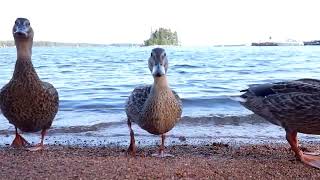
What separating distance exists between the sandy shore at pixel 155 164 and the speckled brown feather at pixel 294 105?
43 centimetres

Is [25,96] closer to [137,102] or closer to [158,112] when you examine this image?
[137,102]

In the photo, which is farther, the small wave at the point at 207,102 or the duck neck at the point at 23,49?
the small wave at the point at 207,102

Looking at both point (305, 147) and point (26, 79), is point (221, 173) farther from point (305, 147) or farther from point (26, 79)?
point (26, 79)

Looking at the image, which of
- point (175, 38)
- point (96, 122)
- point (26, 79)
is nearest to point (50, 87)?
point (26, 79)

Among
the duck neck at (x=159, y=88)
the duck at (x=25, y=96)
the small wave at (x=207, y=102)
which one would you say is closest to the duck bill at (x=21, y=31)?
the duck at (x=25, y=96)

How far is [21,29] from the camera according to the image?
6.90 meters

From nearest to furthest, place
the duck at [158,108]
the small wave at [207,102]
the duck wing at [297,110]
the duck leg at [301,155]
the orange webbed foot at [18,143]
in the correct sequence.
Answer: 1. the duck leg at [301,155]
2. the duck wing at [297,110]
3. the duck at [158,108]
4. the orange webbed foot at [18,143]
5. the small wave at [207,102]

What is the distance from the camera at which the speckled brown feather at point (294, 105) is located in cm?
603

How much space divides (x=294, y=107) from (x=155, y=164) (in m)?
1.74

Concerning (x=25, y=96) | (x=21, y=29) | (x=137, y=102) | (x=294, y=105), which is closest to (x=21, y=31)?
(x=21, y=29)

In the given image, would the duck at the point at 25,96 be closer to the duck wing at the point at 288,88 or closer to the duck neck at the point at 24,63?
the duck neck at the point at 24,63

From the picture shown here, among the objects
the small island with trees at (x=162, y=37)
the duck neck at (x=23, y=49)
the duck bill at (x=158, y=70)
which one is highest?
the duck neck at (x=23, y=49)

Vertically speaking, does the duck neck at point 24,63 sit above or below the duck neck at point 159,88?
above

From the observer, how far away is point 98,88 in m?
15.1
